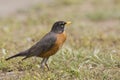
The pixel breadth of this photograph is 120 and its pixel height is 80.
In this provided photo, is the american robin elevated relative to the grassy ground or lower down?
elevated

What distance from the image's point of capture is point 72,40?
42.1 ft

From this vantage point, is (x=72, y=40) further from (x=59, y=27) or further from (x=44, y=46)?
(x=44, y=46)

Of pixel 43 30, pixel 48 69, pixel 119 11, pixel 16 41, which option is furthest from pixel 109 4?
pixel 48 69

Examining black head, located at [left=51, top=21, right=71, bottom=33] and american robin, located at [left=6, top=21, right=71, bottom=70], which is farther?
black head, located at [left=51, top=21, right=71, bottom=33]

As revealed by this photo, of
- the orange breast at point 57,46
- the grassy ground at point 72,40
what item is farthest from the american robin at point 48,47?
the grassy ground at point 72,40

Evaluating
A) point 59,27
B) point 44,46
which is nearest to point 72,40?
point 59,27

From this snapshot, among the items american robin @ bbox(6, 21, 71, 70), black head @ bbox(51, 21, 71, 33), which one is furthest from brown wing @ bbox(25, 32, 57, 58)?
black head @ bbox(51, 21, 71, 33)

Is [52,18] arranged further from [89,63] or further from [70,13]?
[89,63]

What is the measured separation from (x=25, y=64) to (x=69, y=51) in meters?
1.14

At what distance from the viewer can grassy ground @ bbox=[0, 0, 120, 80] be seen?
31.1 feet

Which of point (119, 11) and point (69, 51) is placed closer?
point (69, 51)

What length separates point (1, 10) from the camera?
17.6 metres

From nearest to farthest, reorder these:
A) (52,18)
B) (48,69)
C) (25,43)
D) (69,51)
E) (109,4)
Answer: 1. (48,69)
2. (69,51)
3. (25,43)
4. (52,18)
5. (109,4)

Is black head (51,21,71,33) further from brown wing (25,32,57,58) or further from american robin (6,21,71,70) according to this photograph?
brown wing (25,32,57,58)
